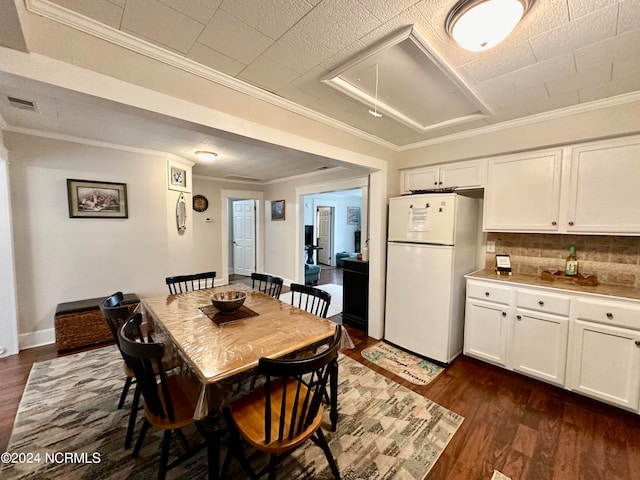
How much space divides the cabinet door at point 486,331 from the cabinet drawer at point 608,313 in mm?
517

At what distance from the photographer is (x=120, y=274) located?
11.5 feet

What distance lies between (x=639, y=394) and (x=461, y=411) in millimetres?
1242

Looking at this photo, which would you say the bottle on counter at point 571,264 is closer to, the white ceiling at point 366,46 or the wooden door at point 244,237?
the white ceiling at point 366,46

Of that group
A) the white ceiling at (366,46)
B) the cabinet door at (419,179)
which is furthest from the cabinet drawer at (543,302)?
the white ceiling at (366,46)

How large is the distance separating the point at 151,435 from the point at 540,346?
10.3ft

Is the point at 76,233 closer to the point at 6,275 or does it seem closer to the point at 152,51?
the point at 6,275

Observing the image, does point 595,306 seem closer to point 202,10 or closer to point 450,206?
point 450,206

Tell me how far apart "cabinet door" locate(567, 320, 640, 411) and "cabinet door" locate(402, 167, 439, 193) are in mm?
1874

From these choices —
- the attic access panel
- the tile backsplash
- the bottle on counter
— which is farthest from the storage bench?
the bottle on counter

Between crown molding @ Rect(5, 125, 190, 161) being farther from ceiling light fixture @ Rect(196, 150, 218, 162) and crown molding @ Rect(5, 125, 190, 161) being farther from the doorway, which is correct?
the doorway

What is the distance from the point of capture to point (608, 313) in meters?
Result: 2.00

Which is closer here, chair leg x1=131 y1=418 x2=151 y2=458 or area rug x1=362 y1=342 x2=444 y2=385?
chair leg x1=131 y1=418 x2=151 y2=458

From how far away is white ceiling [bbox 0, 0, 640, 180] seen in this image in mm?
1271

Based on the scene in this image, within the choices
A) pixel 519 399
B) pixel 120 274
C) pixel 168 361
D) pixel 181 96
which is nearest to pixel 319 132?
pixel 181 96
